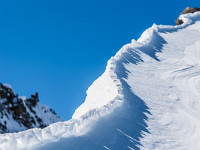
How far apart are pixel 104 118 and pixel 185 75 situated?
12.5 feet

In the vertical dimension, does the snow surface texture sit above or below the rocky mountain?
below

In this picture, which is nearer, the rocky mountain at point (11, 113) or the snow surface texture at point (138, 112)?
the snow surface texture at point (138, 112)

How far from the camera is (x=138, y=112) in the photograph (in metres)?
4.74

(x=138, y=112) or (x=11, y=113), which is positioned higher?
(x=11, y=113)

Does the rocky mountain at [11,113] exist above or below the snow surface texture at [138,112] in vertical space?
above

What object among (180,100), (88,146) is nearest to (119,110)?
(88,146)

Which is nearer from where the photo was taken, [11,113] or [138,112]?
[138,112]

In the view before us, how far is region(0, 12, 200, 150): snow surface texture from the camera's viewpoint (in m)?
3.20

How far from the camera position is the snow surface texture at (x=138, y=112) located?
3.20 m

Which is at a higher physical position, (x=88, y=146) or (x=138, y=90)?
(x=138, y=90)

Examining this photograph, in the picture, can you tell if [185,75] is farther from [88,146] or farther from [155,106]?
[88,146]

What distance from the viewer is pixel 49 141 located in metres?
2.97

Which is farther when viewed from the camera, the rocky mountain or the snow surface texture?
the rocky mountain

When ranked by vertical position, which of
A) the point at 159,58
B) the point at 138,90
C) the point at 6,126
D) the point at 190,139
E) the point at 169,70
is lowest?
the point at 190,139
